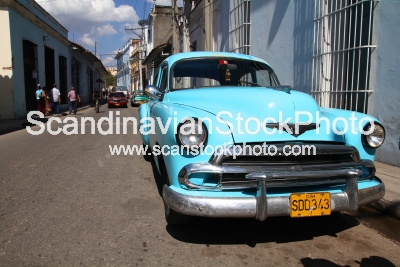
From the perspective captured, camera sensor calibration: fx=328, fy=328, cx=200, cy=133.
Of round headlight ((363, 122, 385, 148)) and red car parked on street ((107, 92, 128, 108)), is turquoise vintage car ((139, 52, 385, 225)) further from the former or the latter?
red car parked on street ((107, 92, 128, 108))

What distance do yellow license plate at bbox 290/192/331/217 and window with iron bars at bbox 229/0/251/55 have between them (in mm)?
8975

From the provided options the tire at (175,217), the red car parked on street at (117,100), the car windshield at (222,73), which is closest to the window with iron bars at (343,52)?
the car windshield at (222,73)

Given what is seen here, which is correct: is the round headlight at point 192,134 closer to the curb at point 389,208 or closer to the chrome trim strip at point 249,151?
the chrome trim strip at point 249,151

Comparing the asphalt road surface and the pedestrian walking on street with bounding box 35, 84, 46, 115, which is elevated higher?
the pedestrian walking on street with bounding box 35, 84, 46, 115

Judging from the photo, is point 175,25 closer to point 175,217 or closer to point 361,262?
point 175,217

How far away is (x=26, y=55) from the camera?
1644 centimetres

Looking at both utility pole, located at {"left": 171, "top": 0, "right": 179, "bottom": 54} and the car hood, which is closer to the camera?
the car hood

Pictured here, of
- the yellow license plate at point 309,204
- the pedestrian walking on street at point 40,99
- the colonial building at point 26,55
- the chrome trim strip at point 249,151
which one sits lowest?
the yellow license plate at point 309,204

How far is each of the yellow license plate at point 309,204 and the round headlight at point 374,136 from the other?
73 cm

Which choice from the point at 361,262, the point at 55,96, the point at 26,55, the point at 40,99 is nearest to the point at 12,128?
the point at 40,99

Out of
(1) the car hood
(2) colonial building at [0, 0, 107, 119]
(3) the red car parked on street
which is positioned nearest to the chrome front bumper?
(1) the car hood

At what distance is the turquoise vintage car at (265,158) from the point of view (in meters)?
2.51

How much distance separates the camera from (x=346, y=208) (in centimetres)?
264

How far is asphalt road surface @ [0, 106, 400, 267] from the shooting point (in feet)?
8.71
